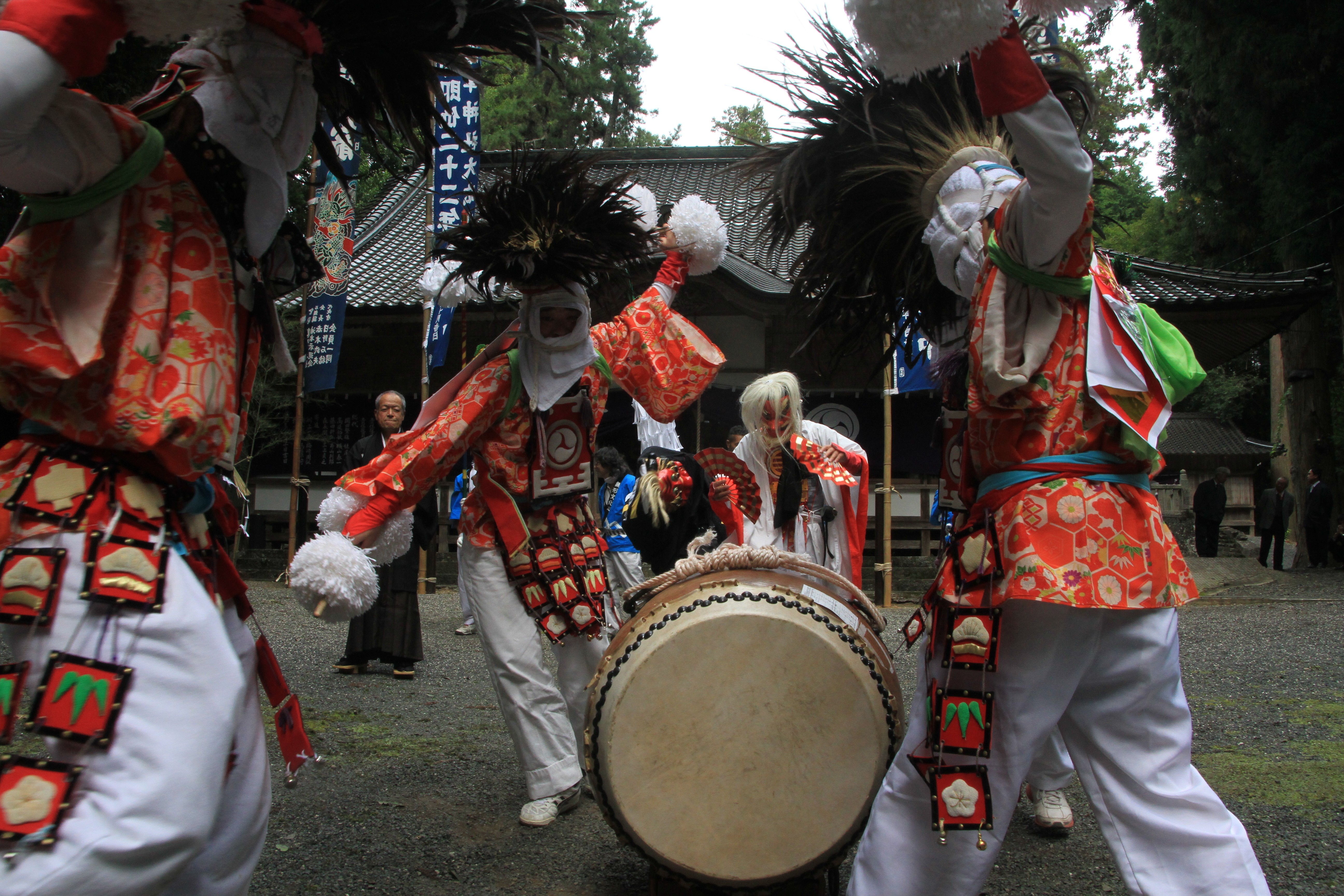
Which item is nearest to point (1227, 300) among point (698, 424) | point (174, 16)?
point (698, 424)

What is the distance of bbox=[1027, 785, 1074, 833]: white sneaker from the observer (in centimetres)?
298

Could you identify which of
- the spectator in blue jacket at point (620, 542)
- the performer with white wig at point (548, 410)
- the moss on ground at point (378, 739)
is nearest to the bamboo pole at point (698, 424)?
the spectator in blue jacket at point (620, 542)

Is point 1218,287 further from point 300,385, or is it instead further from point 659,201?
point 300,385

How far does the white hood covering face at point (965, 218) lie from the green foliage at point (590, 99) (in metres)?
19.0

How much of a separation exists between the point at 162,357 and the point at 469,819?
217 centimetres

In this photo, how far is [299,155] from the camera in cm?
184

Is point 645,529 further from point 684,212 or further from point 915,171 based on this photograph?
point 915,171

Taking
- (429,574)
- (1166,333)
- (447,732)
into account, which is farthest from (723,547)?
(429,574)

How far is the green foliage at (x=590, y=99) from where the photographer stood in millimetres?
21781

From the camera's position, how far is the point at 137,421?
1.49 meters

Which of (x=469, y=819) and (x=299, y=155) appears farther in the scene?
(x=469, y=819)

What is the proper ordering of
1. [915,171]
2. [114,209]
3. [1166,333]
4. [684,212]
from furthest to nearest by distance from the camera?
1. [684,212]
2. [915,171]
3. [1166,333]
4. [114,209]

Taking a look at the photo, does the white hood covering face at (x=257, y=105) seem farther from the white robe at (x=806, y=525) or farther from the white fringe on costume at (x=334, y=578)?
the white robe at (x=806, y=525)

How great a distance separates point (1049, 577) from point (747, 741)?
2.50 ft
